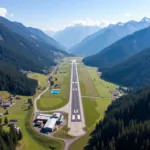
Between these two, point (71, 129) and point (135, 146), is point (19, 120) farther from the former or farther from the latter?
point (135, 146)

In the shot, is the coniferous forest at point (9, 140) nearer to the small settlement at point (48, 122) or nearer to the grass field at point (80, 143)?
the small settlement at point (48, 122)

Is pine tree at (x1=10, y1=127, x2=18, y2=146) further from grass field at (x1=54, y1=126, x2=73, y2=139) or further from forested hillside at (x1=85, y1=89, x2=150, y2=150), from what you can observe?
forested hillside at (x1=85, y1=89, x2=150, y2=150)

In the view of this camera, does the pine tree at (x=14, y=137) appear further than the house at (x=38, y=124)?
No

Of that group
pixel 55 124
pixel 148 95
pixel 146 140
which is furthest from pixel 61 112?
pixel 146 140

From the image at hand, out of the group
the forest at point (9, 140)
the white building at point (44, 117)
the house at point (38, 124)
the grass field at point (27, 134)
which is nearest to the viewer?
the forest at point (9, 140)

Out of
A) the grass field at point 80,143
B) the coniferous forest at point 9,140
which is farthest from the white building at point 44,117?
the coniferous forest at point 9,140

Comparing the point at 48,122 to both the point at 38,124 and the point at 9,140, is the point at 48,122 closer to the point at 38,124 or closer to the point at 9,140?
the point at 38,124

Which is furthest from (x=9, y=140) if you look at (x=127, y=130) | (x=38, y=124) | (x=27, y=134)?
(x=127, y=130)
